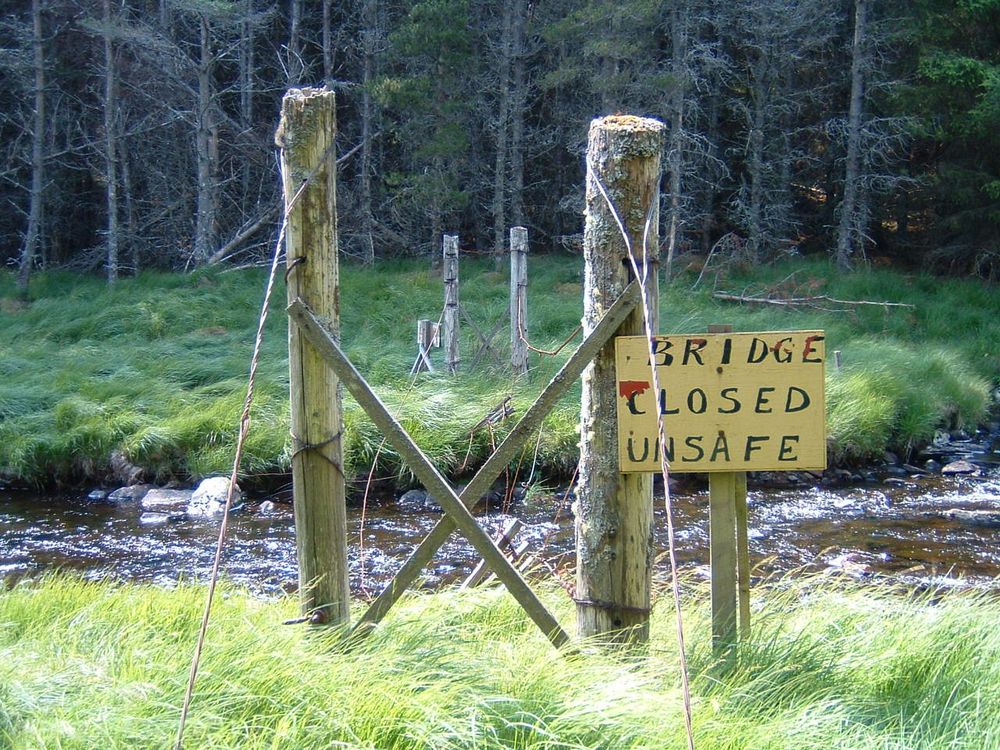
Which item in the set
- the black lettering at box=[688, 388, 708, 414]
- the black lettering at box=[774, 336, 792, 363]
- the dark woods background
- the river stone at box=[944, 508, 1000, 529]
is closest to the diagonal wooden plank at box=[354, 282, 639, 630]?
the black lettering at box=[688, 388, 708, 414]

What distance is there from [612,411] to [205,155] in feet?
60.7

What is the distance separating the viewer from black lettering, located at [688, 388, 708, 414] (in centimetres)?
325

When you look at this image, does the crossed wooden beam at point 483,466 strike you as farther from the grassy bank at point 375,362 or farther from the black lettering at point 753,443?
the grassy bank at point 375,362

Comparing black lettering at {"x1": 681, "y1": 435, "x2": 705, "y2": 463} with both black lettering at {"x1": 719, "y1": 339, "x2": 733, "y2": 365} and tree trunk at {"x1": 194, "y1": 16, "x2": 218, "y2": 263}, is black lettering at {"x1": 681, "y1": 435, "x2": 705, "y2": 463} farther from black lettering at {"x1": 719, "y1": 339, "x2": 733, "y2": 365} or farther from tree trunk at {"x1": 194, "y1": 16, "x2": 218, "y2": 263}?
tree trunk at {"x1": 194, "y1": 16, "x2": 218, "y2": 263}

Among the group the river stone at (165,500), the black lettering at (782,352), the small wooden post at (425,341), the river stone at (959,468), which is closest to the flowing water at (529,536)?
the river stone at (165,500)

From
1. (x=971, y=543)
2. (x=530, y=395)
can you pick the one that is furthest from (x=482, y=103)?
(x=971, y=543)

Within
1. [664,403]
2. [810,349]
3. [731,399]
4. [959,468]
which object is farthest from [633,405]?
[959,468]

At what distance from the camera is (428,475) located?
3340mm

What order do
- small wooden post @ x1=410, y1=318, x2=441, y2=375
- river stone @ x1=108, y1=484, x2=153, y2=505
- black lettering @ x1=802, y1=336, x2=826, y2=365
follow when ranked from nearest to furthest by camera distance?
black lettering @ x1=802, y1=336, x2=826, y2=365, river stone @ x1=108, y1=484, x2=153, y2=505, small wooden post @ x1=410, y1=318, x2=441, y2=375

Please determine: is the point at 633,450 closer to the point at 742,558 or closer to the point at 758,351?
the point at 758,351

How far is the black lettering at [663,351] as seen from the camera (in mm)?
3238

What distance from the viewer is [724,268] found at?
19.6 meters

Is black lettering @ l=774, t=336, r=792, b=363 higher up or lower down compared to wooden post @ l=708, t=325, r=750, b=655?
higher up

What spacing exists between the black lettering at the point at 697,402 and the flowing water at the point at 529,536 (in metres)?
3.41
